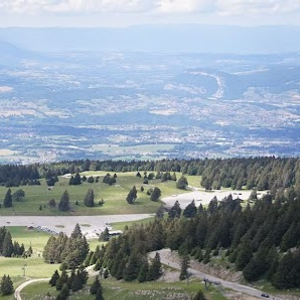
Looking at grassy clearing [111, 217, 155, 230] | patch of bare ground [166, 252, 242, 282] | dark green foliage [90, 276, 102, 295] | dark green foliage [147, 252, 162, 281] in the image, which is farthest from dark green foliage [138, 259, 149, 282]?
grassy clearing [111, 217, 155, 230]

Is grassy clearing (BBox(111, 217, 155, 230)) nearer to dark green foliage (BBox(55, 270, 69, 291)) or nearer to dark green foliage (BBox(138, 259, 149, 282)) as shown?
dark green foliage (BBox(55, 270, 69, 291))

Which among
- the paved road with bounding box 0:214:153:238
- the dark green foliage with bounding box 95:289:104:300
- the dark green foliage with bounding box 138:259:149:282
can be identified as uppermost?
the dark green foliage with bounding box 138:259:149:282

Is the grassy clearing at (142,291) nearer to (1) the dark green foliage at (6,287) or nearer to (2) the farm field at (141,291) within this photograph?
(2) the farm field at (141,291)

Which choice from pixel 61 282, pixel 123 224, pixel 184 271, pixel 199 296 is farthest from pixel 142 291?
pixel 123 224

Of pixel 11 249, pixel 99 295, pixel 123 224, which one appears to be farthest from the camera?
pixel 123 224

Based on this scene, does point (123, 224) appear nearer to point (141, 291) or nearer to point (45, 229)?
point (45, 229)

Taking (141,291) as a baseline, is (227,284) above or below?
above

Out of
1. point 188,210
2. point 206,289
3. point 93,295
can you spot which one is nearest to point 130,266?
point 93,295
